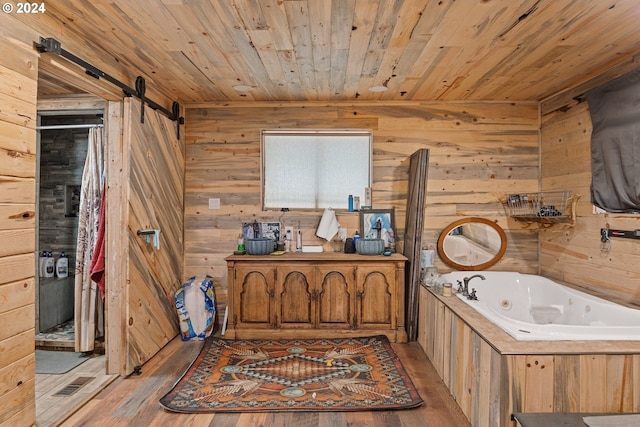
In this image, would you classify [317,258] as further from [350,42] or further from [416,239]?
[350,42]

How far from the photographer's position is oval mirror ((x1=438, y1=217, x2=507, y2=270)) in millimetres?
3910

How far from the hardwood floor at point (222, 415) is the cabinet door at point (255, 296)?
2.96 ft

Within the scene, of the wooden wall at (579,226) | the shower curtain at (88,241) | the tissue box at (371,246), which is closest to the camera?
the wooden wall at (579,226)

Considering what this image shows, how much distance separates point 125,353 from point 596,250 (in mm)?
3782

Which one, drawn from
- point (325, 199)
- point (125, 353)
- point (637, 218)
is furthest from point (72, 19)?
point (637, 218)

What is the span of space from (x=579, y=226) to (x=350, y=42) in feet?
8.25

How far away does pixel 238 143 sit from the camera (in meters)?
4.00

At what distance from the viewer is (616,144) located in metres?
2.79

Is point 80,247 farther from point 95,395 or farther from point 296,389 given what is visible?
point 296,389

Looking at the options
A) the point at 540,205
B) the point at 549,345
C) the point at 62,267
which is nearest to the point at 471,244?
the point at 540,205

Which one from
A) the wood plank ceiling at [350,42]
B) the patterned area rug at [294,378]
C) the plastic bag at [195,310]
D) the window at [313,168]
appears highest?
the wood plank ceiling at [350,42]

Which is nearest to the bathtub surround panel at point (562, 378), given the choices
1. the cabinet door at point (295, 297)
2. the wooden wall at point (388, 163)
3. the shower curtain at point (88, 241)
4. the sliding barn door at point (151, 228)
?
the cabinet door at point (295, 297)

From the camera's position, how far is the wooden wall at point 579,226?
2.77 metres

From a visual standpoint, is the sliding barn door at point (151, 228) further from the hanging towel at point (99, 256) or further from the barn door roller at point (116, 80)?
the hanging towel at point (99, 256)
